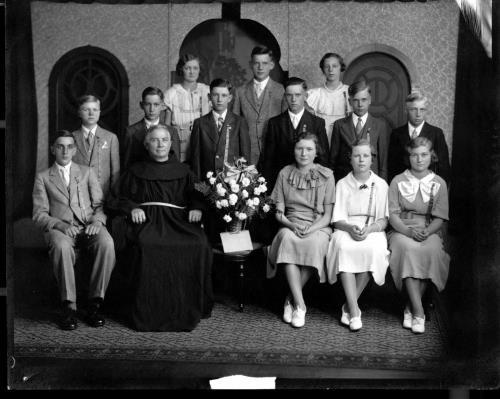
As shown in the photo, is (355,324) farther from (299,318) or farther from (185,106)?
(185,106)

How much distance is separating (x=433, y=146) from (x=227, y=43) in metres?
1.50

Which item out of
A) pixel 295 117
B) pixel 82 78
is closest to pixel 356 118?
pixel 295 117

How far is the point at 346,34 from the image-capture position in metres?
5.68

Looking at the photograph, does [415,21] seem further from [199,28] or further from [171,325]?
[171,325]

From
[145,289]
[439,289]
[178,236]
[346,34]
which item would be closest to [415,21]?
[346,34]

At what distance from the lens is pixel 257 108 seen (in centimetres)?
596

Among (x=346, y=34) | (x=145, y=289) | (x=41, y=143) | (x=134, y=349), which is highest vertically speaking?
(x=346, y=34)

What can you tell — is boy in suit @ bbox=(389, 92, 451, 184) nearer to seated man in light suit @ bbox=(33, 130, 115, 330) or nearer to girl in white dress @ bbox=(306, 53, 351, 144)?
girl in white dress @ bbox=(306, 53, 351, 144)

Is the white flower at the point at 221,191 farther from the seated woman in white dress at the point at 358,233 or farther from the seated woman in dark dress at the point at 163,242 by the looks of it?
the seated woman in white dress at the point at 358,233

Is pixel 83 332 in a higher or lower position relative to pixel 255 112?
lower

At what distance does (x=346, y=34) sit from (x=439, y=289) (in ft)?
5.80

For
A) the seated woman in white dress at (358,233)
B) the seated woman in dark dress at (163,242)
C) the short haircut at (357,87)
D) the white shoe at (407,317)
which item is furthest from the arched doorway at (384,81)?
the seated woman in dark dress at (163,242)

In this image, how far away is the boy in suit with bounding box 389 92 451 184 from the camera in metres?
5.66

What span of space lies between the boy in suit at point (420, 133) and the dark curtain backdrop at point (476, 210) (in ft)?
0.22
